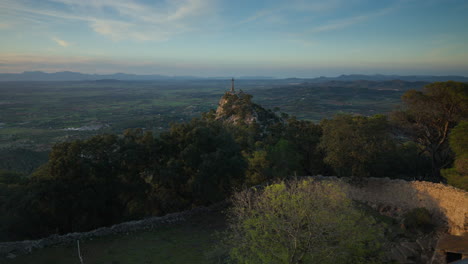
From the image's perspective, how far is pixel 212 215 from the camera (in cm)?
1827

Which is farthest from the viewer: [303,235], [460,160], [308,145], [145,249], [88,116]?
[88,116]

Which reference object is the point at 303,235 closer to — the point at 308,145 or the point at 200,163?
the point at 200,163

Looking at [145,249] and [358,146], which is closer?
[145,249]

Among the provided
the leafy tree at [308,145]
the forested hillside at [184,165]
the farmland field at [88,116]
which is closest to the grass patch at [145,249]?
the forested hillside at [184,165]

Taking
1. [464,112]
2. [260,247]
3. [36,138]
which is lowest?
[36,138]

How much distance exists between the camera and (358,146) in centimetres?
2108

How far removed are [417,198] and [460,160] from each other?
11.8 ft

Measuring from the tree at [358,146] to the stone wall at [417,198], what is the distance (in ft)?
3.99

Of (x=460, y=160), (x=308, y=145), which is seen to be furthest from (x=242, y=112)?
(x=460, y=160)

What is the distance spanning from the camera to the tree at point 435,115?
23.0m

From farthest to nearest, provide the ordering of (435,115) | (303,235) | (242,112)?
(242,112), (435,115), (303,235)

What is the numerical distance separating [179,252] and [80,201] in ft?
Result: 25.1

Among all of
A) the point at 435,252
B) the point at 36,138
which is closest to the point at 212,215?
the point at 435,252

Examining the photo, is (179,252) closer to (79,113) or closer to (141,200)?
(141,200)
